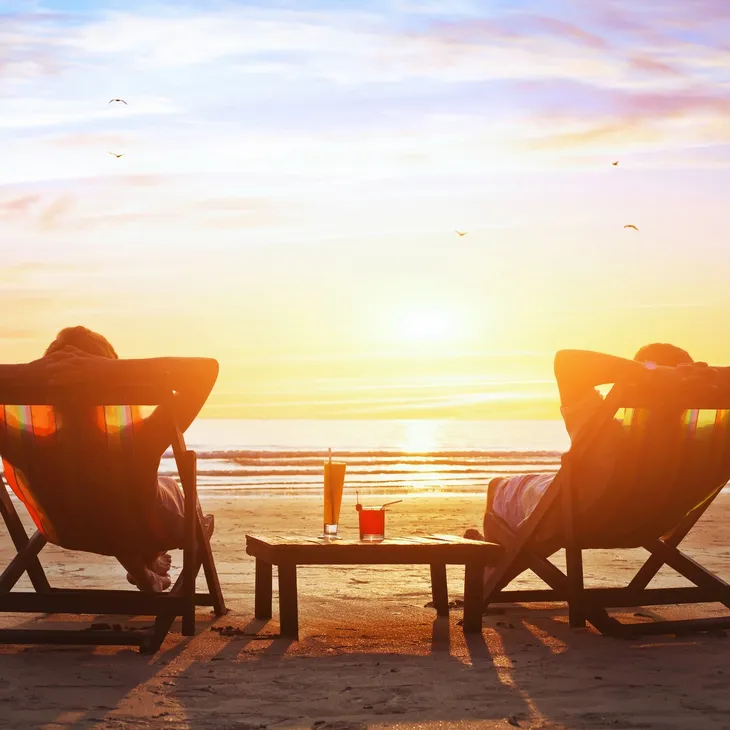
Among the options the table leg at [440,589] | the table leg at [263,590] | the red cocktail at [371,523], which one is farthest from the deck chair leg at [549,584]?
the table leg at [263,590]

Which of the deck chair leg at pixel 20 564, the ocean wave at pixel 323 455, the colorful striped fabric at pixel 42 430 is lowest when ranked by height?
the ocean wave at pixel 323 455

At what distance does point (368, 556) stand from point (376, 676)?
0.80 m

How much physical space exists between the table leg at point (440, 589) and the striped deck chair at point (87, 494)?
1.42 m

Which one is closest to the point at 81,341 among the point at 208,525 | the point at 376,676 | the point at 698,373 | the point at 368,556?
the point at 208,525

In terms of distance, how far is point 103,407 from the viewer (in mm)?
5020

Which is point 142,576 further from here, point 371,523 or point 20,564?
point 371,523

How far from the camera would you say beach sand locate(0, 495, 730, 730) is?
151 inches

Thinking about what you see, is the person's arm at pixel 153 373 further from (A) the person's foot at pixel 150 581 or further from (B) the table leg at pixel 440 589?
(B) the table leg at pixel 440 589

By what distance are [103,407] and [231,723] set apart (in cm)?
185

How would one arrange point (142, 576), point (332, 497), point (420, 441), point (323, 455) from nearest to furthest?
point (332, 497) → point (142, 576) → point (323, 455) → point (420, 441)

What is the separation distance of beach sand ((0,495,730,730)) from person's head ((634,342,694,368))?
1468 millimetres

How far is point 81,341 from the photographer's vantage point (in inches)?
214

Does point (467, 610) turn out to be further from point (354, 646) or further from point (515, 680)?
point (515, 680)

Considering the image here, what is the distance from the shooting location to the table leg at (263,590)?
578cm
